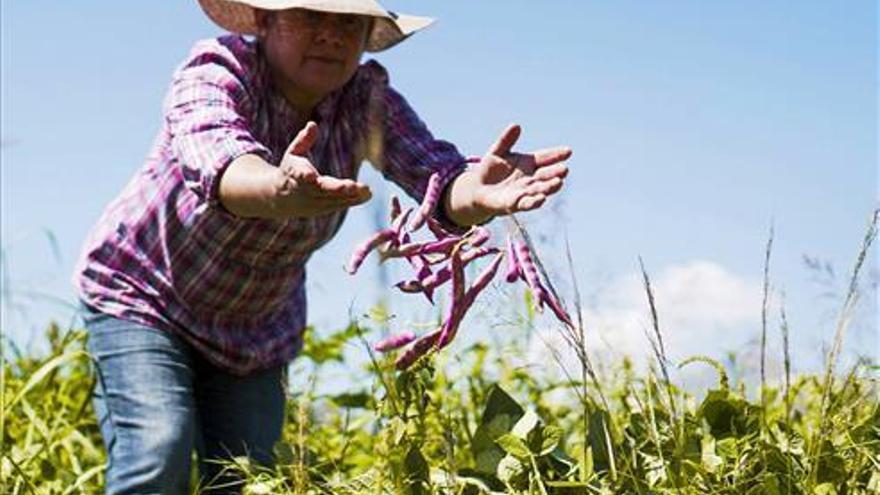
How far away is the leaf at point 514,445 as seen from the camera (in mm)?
2154

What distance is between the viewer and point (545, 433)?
2178 mm

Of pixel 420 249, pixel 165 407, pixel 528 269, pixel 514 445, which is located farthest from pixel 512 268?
pixel 165 407

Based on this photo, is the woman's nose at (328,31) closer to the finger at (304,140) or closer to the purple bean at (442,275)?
the finger at (304,140)

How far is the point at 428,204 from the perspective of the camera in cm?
241

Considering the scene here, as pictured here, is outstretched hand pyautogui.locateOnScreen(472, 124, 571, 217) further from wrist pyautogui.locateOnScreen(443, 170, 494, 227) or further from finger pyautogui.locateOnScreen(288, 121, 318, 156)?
finger pyautogui.locateOnScreen(288, 121, 318, 156)

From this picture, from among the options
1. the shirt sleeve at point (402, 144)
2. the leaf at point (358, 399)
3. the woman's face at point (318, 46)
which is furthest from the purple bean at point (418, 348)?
the leaf at point (358, 399)

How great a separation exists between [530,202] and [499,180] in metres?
0.31

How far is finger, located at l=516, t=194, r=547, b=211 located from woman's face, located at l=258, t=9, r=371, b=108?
0.73 m

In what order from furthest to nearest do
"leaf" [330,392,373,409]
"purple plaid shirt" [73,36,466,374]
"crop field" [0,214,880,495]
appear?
"leaf" [330,392,373,409] → "purple plaid shirt" [73,36,466,374] → "crop field" [0,214,880,495]

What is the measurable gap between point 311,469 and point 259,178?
447 millimetres

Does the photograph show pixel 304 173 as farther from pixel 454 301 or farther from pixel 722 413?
pixel 722 413

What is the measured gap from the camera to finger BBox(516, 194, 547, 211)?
229 centimetres

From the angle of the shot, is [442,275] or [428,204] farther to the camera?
[428,204]

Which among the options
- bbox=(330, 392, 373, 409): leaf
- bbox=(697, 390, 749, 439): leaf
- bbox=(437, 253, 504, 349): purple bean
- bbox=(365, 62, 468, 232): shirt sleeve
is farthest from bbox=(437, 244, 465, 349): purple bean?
bbox=(330, 392, 373, 409): leaf
